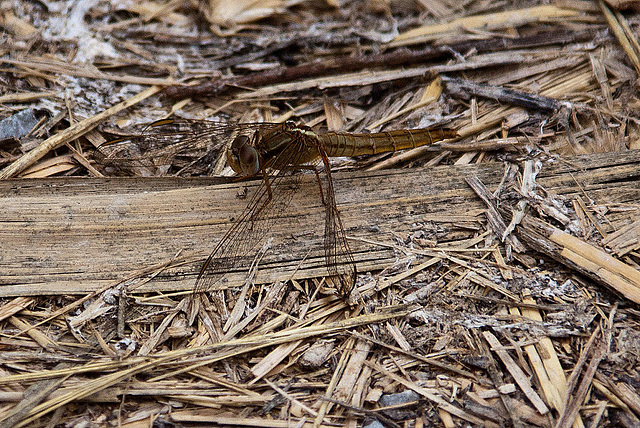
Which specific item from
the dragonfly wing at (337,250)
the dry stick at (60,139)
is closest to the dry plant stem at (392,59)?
the dry stick at (60,139)

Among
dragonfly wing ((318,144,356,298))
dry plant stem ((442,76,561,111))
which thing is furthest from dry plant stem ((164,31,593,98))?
dragonfly wing ((318,144,356,298))

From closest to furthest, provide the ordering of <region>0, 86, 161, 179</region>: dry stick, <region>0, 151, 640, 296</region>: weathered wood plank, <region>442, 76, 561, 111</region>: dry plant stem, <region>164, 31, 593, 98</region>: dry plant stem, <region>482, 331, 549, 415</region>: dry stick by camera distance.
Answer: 1. <region>482, 331, 549, 415</region>: dry stick
2. <region>0, 151, 640, 296</region>: weathered wood plank
3. <region>0, 86, 161, 179</region>: dry stick
4. <region>442, 76, 561, 111</region>: dry plant stem
5. <region>164, 31, 593, 98</region>: dry plant stem

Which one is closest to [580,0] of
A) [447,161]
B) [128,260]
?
[447,161]

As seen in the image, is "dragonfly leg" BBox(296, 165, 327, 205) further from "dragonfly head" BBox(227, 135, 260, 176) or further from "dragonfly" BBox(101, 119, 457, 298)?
"dragonfly head" BBox(227, 135, 260, 176)

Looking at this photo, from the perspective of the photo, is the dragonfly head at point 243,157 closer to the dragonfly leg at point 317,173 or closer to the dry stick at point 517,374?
the dragonfly leg at point 317,173

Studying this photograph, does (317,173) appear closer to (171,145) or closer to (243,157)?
(243,157)

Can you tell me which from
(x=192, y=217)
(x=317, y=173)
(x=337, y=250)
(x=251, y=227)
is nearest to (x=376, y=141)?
(x=317, y=173)

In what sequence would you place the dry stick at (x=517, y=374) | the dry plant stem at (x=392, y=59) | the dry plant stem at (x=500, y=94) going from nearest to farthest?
the dry stick at (x=517, y=374) < the dry plant stem at (x=500, y=94) < the dry plant stem at (x=392, y=59)

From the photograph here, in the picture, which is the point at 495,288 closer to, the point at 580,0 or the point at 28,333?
the point at 28,333
